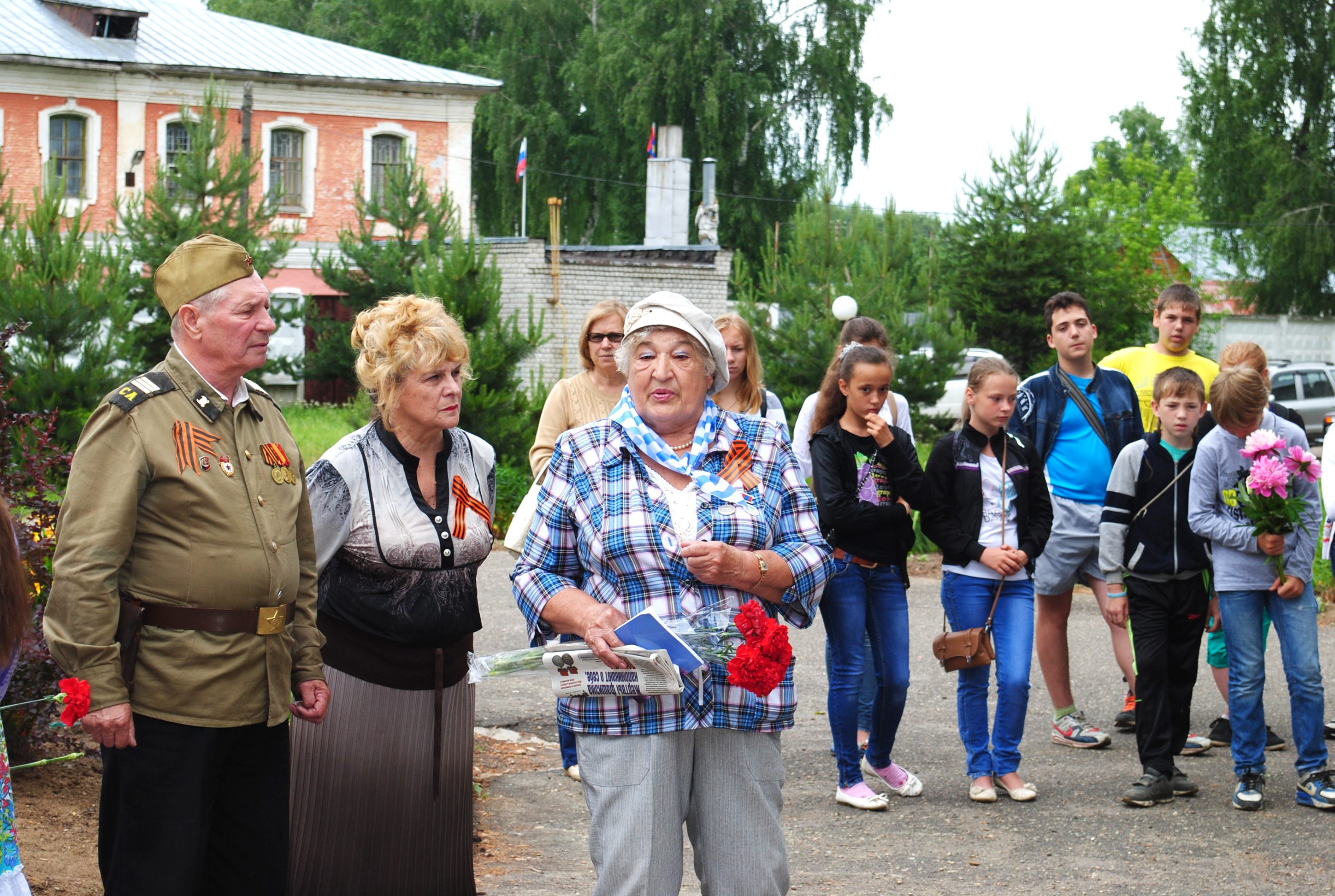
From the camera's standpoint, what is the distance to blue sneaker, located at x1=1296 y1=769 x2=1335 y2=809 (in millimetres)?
5309

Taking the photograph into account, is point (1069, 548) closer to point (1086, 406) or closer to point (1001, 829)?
point (1086, 406)

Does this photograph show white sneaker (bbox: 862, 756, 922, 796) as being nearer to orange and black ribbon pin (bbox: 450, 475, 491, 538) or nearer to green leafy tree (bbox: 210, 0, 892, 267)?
orange and black ribbon pin (bbox: 450, 475, 491, 538)

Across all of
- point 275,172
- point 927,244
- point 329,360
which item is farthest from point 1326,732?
point 275,172

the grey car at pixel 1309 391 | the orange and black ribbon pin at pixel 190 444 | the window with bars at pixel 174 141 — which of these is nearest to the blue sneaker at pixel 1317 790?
the orange and black ribbon pin at pixel 190 444

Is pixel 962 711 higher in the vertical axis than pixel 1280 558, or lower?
lower

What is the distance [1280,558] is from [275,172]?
3064 centimetres

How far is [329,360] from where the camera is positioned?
89.6 feet

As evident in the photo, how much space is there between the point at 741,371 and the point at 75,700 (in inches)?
140

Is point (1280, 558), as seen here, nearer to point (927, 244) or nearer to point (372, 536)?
point (372, 536)

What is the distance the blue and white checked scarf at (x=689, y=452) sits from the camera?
3.30 metres

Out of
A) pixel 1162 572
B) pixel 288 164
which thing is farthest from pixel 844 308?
pixel 288 164

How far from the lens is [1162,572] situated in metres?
5.60

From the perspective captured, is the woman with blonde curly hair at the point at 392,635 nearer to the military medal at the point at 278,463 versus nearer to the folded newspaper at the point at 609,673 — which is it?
the military medal at the point at 278,463

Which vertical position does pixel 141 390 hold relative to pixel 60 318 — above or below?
above
